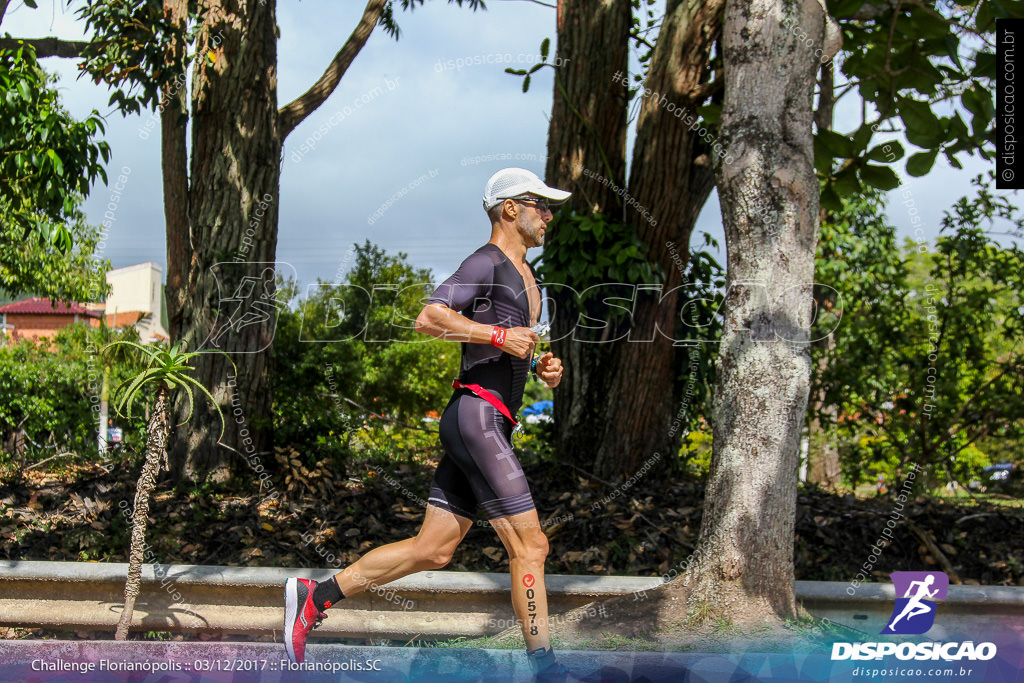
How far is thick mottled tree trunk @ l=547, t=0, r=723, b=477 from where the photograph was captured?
6.56 meters

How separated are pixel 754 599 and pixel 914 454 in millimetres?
3484


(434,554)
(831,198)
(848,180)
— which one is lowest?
(434,554)

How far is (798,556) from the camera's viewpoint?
5551 millimetres

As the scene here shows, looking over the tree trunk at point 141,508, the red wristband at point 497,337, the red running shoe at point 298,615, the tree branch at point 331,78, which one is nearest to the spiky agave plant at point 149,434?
the tree trunk at point 141,508

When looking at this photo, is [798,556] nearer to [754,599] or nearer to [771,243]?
[754,599]

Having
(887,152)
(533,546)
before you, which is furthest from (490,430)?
(887,152)

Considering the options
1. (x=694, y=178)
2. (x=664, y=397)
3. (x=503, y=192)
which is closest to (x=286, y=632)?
(x=503, y=192)

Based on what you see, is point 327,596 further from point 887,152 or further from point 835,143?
point 887,152

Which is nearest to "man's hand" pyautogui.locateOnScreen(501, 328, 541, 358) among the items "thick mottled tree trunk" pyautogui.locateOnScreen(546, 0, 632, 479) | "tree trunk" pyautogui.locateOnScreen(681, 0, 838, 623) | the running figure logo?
"tree trunk" pyautogui.locateOnScreen(681, 0, 838, 623)

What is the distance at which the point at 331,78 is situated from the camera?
755cm

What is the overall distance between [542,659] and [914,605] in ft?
6.68

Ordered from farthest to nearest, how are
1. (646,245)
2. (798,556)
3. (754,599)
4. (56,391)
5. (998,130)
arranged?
(56,391) → (646,245) → (998,130) → (798,556) → (754,599)

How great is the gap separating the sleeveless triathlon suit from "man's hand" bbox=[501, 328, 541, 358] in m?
0.15

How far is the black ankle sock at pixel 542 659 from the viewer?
315cm
